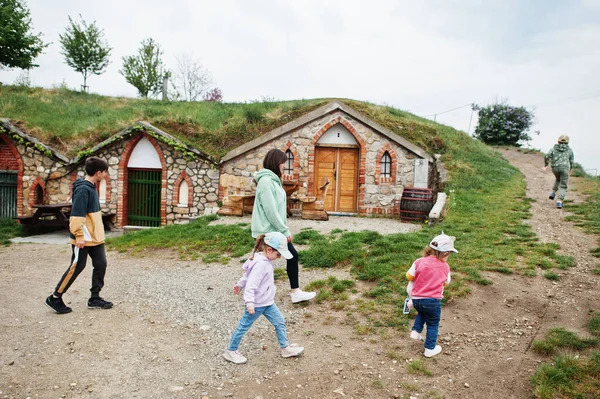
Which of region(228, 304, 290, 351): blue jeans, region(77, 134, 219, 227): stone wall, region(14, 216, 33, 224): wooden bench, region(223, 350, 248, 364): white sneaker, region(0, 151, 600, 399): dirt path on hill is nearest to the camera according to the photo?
region(0, 151, 600, 399): dirt path on hill

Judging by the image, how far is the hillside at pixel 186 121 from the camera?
1455 cm

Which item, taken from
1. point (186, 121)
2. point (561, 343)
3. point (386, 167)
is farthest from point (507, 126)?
point (561, 343)

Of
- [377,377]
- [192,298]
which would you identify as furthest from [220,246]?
[377,377]

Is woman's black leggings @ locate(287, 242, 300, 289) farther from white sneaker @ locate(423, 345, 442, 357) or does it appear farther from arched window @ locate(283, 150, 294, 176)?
arched window @ locate(283, 150, 294, 176)

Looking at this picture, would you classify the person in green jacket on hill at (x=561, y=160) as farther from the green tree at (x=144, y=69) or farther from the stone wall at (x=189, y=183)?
the green tree at (x=144, y=69)

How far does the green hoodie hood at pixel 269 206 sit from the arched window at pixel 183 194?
947 cm

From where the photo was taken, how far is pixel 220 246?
361 inches

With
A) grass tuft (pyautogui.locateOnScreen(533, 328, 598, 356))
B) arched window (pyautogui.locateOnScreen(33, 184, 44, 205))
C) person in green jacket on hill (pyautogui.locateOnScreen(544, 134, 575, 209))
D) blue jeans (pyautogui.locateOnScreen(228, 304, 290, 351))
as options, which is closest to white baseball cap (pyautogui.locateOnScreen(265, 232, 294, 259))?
blue jeans (pyautogui.locateOnScreen(228, 304, 290, 351))

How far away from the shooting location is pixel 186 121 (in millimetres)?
15156

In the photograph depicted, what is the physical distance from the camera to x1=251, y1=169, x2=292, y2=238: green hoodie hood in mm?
4812

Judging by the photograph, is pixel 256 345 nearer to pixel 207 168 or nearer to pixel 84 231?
pixel 84 231

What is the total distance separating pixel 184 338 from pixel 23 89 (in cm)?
2083

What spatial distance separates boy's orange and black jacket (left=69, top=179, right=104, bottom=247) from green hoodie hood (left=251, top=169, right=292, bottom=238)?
2.03 m

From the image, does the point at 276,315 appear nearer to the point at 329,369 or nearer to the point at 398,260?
the point at 329,369
